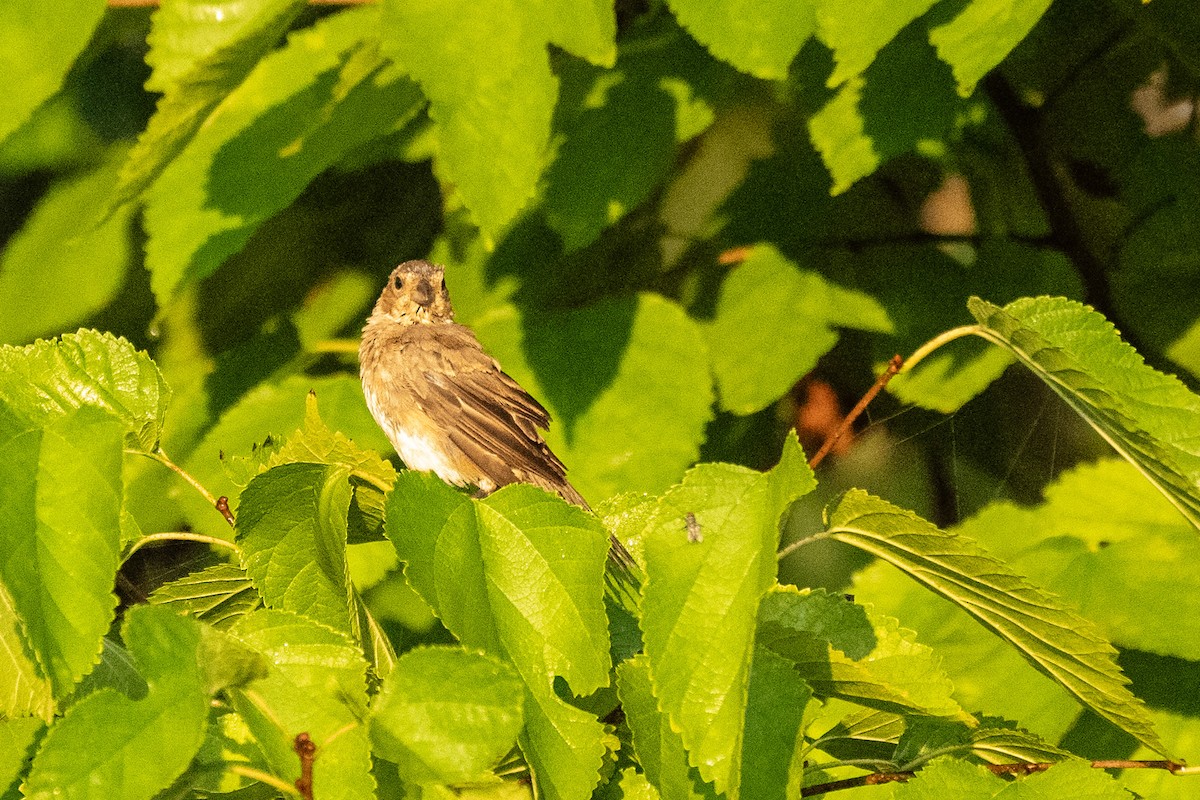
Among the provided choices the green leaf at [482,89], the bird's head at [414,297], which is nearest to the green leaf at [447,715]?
the green leaf at [482,89]

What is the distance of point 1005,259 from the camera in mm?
2070

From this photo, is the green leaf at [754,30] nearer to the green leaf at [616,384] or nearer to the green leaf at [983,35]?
the green leaf at [983,35]

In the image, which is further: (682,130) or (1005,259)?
(1005,259)

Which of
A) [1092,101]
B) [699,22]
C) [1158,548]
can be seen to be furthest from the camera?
[1092,101]

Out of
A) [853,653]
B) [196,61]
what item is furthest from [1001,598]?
[196,61]

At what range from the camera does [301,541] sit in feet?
3.47

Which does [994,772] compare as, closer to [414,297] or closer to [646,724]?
[646,724]

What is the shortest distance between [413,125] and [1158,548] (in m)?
1.33

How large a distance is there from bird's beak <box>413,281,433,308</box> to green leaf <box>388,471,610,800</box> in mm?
1305

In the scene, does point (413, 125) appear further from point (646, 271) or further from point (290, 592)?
point (290, 592)

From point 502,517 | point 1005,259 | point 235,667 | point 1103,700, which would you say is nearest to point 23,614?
point 235,667

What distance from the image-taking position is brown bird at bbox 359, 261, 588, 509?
6.71ft

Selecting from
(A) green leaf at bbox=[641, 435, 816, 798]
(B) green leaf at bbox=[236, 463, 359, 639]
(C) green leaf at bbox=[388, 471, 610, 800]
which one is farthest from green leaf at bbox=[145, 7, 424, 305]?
(A) green leaf at bbox=[641, 435, 816, 798]

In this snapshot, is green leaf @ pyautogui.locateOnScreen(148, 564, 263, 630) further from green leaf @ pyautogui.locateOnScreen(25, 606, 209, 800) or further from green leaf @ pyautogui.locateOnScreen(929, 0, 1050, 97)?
green leaf @ pyautogui.locateOnScreen(929, 0, 1050, 97)
